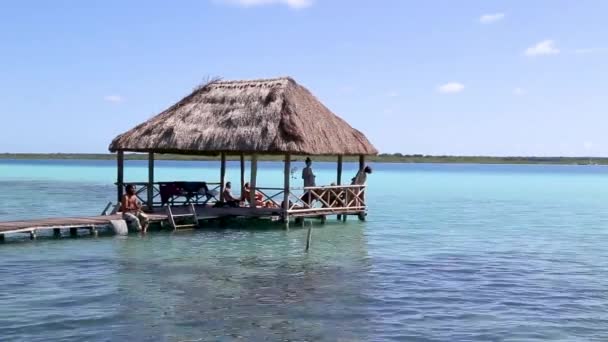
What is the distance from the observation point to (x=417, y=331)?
31.3 feet

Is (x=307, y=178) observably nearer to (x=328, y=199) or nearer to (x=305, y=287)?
(x=328, y=199)

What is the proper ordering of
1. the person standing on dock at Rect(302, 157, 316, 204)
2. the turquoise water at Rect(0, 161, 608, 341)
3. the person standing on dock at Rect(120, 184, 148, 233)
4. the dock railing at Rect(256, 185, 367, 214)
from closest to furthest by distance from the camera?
the turquoise water at Rect(0, 161, 608, 341) < the person standing on dock at Rect(120, 184, 148, 233) < the dock railing at Rect(256, 185, 367, 214) < the person standing on dock at Rect(302, 157, 316, 204)

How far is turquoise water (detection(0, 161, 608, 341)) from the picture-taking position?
9531 mm

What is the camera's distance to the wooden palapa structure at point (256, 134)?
754 inches

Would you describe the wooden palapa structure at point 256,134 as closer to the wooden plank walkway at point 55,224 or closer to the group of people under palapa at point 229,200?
the group of people under palapa at point 229,200

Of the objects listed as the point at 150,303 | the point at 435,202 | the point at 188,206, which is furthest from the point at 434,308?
the point at 435,202

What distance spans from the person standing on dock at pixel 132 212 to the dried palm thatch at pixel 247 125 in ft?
5.59

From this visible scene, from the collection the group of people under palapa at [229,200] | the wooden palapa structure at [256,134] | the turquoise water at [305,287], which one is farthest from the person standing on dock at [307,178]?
the turquoise water at [305,287]

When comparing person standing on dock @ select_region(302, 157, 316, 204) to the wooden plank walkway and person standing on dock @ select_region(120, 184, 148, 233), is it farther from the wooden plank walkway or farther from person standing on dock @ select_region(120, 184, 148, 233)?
person standing on dock @ select_region(120, 184, 148, 233)

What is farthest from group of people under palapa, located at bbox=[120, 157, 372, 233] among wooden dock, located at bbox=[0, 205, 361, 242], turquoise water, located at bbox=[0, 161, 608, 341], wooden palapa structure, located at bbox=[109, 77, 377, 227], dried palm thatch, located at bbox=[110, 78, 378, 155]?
dried palm thatch, located at bbox=[110, 78, 378, 155]

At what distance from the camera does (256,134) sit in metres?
19.1

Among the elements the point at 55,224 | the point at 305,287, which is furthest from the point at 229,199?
the point at 305,287

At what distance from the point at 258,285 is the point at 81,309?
116 inches

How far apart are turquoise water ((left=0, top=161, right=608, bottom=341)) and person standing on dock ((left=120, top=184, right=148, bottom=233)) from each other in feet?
1.51
